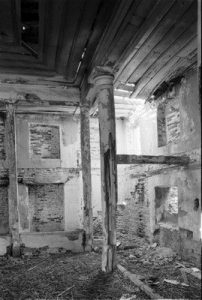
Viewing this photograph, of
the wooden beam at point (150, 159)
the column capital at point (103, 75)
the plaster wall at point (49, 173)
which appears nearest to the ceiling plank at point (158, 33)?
the column capital at point (103, 75)

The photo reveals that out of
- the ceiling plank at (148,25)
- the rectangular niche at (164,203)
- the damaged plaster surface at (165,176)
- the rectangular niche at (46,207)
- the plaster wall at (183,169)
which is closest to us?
the ceiling plank at (148,25)

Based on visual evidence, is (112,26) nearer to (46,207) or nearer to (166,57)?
(166,57)

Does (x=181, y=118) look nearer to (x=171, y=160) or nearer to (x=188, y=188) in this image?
(x=171, y=160)

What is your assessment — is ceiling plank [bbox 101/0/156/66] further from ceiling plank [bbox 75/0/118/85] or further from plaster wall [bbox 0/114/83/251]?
plaster wall [bbox 0/114/83/251]

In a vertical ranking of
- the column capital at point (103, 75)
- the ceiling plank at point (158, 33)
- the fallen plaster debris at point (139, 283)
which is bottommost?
the fallen plaster debris at point (139, 283)

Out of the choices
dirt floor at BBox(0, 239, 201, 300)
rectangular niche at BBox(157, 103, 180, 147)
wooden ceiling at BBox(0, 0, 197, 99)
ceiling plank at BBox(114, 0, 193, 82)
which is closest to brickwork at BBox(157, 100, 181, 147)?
rectangular niche at BBox(157, 103, 180, 147)

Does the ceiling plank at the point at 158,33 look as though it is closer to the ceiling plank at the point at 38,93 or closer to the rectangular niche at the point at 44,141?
the ceiling plank at the point at 38,93

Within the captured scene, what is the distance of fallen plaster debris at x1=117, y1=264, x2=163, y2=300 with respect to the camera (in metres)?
4.82

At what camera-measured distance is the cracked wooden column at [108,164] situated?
251 inches

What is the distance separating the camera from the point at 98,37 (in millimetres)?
6055

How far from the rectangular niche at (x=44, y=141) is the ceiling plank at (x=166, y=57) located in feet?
14.5

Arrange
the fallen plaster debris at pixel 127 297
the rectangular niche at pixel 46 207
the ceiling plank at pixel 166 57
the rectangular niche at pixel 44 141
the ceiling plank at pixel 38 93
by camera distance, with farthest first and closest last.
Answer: the rectangular niche at pixel 46 207 < the rectangular niche at pixel 44 141 < the ceiling plank at pixel 38 93 < the ceiling plank at pixel 166 57 < the fallen plaster debris at pixel 127 297

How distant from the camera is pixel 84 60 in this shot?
23.3 ft

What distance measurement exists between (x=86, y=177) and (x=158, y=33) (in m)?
4.41
